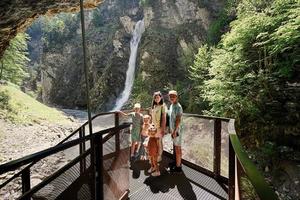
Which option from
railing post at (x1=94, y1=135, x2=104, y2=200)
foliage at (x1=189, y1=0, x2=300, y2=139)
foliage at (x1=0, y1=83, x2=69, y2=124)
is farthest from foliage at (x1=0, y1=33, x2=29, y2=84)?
railing post at (x1=94, y1=135, x2=104, y2=200)

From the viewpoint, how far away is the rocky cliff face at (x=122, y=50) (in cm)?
2997

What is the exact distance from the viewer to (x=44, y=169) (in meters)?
8.26

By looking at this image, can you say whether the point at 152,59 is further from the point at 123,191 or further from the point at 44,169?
the point at 123,191

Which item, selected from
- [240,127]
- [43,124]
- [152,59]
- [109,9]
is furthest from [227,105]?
[109,9]

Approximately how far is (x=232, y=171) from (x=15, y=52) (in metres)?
30.9

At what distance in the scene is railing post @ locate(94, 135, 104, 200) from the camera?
355cm

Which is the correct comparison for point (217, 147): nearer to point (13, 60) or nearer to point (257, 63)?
point (257, 63)

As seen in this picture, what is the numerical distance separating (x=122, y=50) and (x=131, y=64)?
3181mm

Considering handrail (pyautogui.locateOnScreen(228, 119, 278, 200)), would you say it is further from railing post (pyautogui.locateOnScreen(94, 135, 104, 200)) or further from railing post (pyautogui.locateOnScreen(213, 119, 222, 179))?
railing post (pyautogui.locateOnScreen(213, 119, 222, 179))

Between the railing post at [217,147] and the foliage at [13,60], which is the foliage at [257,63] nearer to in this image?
the railing post at [217,147]

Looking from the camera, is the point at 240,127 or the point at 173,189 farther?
the point at 240,127

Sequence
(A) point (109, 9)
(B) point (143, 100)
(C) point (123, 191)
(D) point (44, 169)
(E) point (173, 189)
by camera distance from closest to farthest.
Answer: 1. (C) point (123, 191)
2. (E) point (173, 189)
3. (D) point (44, 169)
4. (B) point (143, 100)
5. (A) point (109, 9)

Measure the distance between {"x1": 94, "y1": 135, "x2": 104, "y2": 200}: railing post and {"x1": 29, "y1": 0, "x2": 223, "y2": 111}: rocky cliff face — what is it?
23.5 metres

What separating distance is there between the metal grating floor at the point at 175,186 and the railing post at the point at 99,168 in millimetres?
1626
